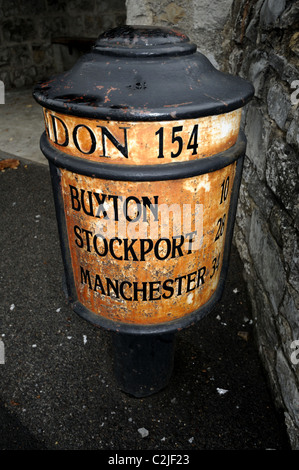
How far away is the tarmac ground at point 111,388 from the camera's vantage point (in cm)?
165

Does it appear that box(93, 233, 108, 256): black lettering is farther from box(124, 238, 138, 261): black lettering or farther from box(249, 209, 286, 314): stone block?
box(249, 209, 286, 314): stone block

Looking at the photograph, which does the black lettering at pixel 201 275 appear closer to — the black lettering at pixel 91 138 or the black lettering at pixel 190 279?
the black lettering at pixel 190 279

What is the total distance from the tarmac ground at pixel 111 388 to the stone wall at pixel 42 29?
5.02m

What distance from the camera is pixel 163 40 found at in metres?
1.18

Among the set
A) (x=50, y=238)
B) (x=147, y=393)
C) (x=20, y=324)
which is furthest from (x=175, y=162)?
(x=50, y=238)

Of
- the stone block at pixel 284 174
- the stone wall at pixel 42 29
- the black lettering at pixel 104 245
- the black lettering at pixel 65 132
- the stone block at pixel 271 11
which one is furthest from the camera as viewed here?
the stone wall at pixel 42 29

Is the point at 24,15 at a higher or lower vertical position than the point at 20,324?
higher

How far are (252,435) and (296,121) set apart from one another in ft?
Result: 4.36

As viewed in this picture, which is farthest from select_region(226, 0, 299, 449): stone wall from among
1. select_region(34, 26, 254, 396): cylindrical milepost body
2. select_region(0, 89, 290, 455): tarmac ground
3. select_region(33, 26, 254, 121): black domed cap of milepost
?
select_region(33, 26, 254, 121): black domed cap of milepost

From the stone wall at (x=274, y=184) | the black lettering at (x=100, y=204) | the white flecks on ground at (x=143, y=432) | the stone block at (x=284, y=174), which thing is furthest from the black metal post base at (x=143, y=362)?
the stone block at (x=284, y=174)

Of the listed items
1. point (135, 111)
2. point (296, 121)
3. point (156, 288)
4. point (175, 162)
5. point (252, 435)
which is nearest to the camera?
point (135, 111)

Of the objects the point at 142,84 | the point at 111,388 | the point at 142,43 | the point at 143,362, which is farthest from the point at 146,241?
the point at 111,388

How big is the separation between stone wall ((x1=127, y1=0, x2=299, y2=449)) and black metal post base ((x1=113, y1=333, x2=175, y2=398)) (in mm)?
505

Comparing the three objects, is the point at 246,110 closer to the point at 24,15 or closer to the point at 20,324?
the point at 20,324
